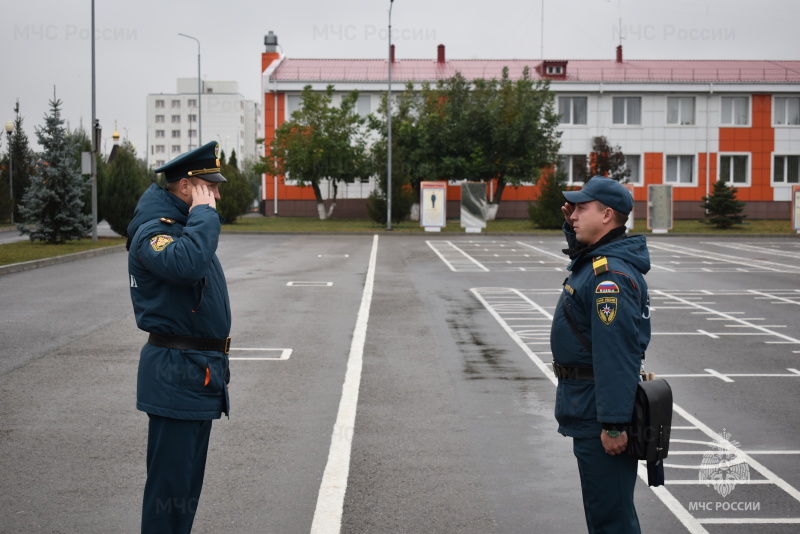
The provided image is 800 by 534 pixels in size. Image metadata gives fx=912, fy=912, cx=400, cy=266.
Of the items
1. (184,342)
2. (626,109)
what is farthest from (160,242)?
(626,109)

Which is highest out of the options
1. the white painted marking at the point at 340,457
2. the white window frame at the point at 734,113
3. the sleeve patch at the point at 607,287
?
the white window frame at the point at 734,113

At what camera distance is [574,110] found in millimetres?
56312

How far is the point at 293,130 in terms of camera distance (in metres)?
50.1

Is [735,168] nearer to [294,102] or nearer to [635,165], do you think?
[635,165]

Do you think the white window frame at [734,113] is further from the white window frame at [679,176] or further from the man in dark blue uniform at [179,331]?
the man in dark blue uniform at [179,331]

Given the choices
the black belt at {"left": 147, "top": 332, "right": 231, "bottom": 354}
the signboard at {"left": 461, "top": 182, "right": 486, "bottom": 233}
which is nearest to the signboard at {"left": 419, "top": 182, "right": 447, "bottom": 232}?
the signboard at {"left": 461, "top": 182, "right": 486, "bottom": 233}

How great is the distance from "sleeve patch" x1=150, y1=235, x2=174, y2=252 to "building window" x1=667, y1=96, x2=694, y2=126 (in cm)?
5532

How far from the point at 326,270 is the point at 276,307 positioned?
6948 millimetres

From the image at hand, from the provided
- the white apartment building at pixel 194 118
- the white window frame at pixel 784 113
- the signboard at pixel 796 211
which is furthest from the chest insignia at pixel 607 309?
the white apartment building at pixel 194 118

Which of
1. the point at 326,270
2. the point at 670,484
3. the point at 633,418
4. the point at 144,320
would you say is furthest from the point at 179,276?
the point at 326,270

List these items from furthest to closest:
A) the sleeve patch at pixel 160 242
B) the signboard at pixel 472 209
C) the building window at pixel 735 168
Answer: the building window at pixel 735 168 → the signboard at pixel 472 209 → the sleeve patch at pixel 160 242

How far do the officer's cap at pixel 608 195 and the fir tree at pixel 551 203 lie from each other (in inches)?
1532

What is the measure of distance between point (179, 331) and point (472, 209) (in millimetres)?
38151

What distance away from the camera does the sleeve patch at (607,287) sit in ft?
12.0
